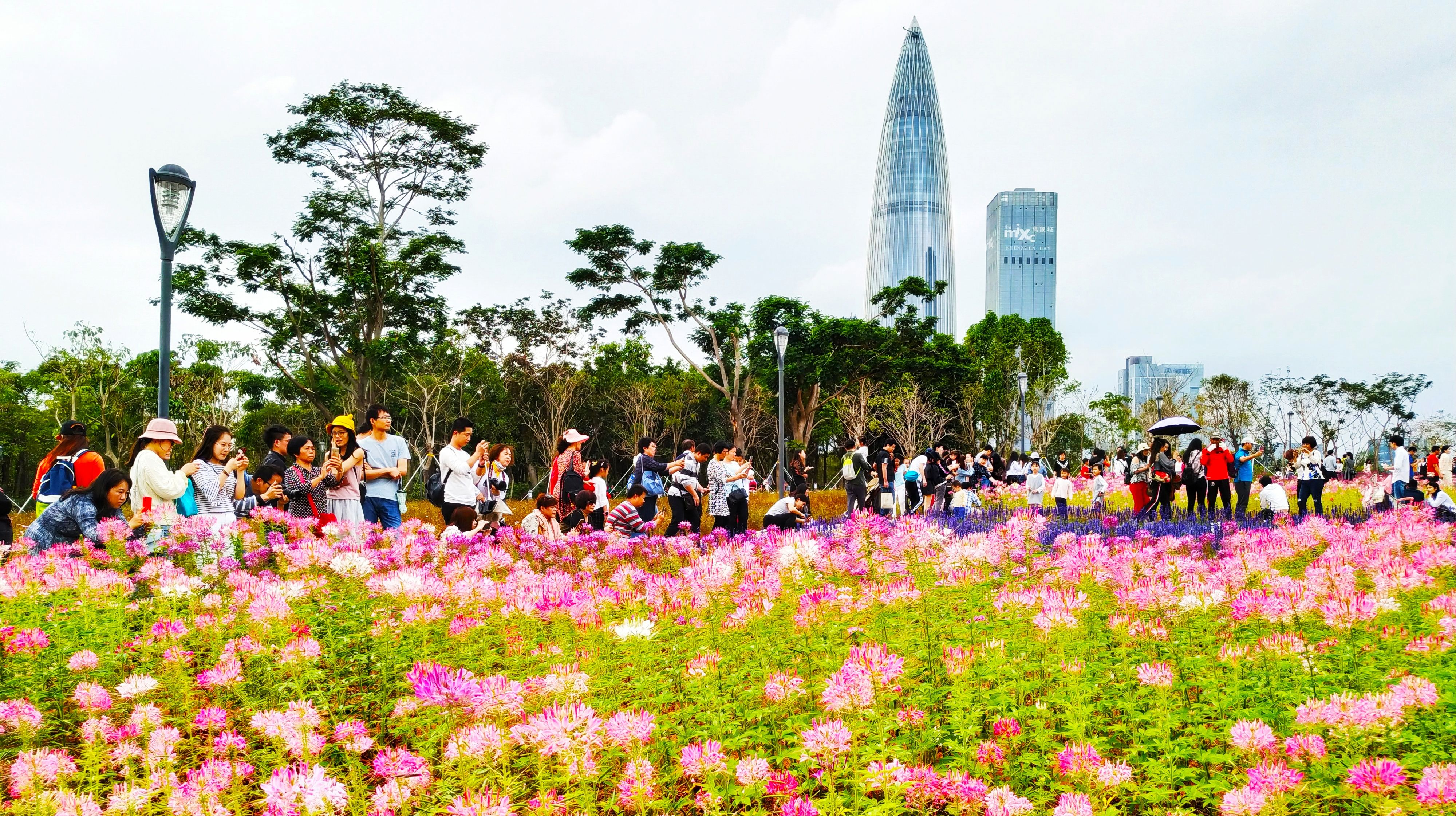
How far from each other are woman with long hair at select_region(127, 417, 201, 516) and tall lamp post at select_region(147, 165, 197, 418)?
1985 millimetres

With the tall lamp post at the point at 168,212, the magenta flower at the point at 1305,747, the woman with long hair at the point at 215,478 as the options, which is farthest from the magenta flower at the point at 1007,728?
the tall lamp post at the point at 168,212

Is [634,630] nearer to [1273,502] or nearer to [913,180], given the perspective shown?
[1273,502]

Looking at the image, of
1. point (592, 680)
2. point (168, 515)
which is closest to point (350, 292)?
point (168, 515)

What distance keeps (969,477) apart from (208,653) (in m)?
14.6

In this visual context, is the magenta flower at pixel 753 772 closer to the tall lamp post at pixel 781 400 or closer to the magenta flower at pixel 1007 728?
the magenta flower at pixel 1007 728

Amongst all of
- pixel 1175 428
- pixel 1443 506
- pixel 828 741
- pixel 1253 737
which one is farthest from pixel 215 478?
pixel 1175 428

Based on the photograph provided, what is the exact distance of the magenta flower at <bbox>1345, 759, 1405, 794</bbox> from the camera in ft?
6.81

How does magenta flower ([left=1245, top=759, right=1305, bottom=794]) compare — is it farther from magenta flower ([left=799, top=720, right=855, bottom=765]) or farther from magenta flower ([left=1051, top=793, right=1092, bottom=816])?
magenta flower ([left=799, top=720, right=855, bottom=765])

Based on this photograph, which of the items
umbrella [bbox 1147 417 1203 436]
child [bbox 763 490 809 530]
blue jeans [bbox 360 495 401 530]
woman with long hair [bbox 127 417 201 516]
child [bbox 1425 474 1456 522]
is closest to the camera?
woman with long hair [bbox 127 417 201 516]

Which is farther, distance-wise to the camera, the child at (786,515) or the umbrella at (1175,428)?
the umbrella at (1175,428)

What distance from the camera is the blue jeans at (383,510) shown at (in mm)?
7414

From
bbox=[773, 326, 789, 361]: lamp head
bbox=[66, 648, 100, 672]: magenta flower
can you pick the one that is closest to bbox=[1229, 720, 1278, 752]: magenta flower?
bbox=[66, 648, 100, 672]: magenta flower

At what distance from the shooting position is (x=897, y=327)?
3412cm

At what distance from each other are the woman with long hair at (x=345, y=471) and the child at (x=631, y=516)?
7.28ft
